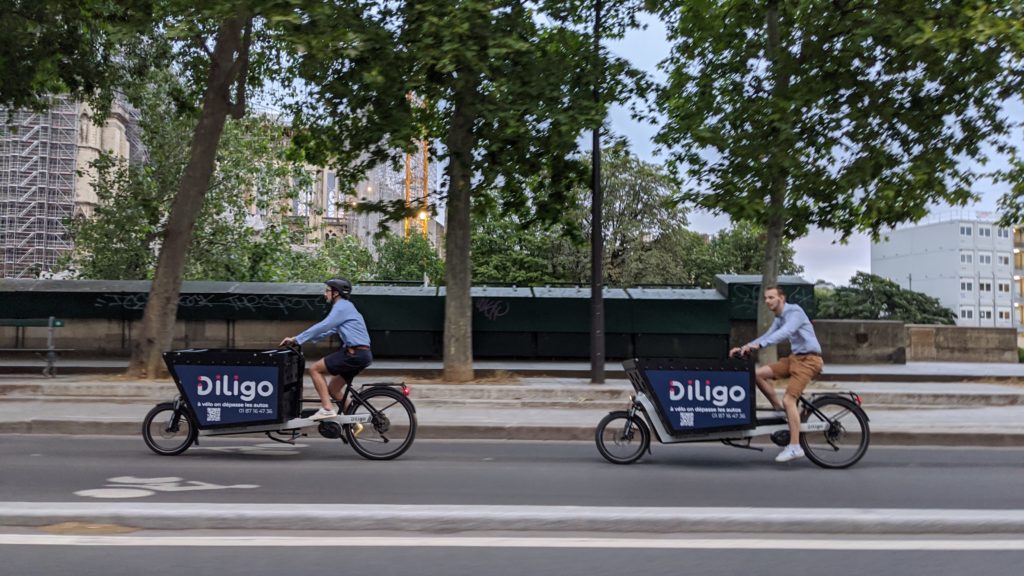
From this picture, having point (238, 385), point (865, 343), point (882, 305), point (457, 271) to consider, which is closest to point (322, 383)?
→ point (238, 385)

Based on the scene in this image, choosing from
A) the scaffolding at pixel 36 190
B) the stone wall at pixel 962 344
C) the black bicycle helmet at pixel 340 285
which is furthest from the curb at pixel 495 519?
the scaffolding at pixel 36 190

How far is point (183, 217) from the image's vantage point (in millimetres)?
15969

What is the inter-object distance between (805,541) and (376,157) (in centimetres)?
1169

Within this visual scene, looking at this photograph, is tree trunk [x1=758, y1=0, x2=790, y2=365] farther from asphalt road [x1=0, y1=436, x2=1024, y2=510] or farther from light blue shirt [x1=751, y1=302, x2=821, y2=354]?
light blue shirt [x1=751, y1=302, x2=821, y2=354]

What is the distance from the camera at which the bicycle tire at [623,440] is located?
8.89 metres

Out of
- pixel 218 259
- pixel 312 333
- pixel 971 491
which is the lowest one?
pixel 971 491

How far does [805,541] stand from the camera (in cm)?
564

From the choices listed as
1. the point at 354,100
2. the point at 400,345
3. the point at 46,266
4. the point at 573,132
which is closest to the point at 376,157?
the point at 354,100

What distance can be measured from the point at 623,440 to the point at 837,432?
2014mm

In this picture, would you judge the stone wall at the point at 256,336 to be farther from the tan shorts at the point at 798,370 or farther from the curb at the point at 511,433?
the tan shorts at the point at 798,370

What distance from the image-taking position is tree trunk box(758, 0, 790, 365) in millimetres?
15969

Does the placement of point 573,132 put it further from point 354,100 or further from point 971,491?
point 971,491

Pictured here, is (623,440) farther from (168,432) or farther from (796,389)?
(168,432)

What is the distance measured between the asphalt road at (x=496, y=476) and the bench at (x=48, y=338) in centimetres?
688
